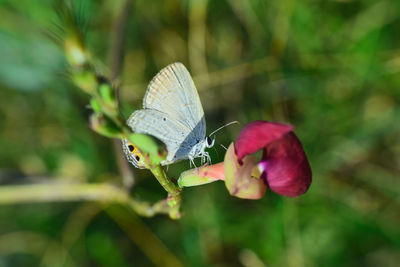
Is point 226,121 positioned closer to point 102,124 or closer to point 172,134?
point 172,134

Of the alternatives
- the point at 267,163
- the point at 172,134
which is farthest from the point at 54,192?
the point at 267,163

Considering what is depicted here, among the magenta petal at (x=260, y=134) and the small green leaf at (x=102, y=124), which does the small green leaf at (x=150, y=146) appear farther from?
the magenta petal at (x=260, y=134)

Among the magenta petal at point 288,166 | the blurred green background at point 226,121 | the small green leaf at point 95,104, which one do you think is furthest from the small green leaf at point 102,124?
the blurred green background at point 226,121

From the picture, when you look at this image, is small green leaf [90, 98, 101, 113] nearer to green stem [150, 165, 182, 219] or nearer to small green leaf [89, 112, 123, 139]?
small green leaf [89, 112, 123, 139]

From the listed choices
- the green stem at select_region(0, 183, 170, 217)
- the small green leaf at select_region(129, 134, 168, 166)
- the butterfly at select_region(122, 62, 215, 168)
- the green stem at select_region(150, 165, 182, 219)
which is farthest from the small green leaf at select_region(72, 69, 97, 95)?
the green stem at select_region(0, 183, 170, 217)

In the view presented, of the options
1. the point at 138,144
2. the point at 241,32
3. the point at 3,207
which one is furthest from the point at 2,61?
the point at 138,144

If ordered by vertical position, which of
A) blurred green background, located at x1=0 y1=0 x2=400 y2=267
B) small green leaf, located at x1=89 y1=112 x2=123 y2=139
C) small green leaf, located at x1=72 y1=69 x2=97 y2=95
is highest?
small green leaf, located at x1=72 y1=69 x2=97 y2=95
